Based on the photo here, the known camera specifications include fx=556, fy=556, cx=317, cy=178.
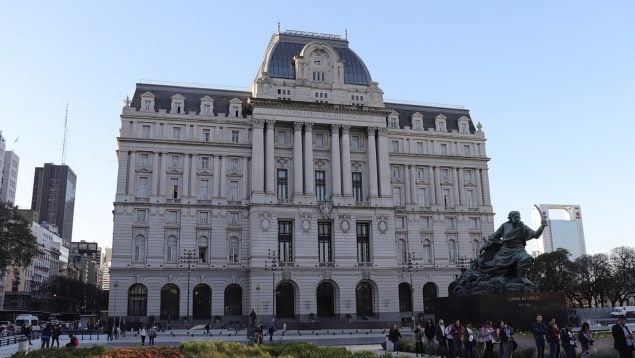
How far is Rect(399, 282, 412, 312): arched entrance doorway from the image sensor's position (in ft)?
268

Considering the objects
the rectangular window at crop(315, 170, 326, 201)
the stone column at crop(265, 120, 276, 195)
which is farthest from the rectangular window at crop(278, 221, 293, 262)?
the rectangular window at crop(315, 170, 326, 201)

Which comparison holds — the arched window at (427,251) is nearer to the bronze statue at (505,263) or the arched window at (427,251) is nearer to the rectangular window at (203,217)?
the rectangular window at (203,217)

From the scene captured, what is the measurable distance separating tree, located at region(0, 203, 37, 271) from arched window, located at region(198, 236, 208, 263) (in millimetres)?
20651

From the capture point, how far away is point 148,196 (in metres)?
76.3

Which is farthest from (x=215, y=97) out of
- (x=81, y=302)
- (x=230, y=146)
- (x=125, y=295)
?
(x=81, y=302)

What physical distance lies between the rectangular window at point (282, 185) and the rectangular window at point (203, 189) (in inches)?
395

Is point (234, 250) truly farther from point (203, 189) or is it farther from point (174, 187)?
point (174, 187)

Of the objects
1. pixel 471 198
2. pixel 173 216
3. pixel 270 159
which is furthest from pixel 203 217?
pixel 471 198

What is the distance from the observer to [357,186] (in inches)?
3238

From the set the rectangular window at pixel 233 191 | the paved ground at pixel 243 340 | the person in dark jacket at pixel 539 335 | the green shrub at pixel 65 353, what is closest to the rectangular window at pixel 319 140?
the rectangular window at pixel 233 191

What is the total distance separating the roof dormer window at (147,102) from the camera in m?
79.3

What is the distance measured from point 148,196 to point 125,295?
13.6 m

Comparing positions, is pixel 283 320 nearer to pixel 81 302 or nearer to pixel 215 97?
pixel 215 97

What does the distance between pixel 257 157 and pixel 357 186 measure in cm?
1556
